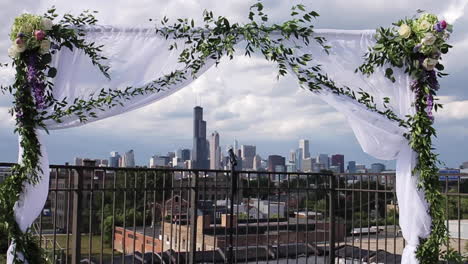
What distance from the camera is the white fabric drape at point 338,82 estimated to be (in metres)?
3.54

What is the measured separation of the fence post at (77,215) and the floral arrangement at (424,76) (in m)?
2.35

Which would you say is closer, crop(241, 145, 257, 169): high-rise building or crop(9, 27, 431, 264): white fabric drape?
crop(9, 27, 431, 264): white fabric drape

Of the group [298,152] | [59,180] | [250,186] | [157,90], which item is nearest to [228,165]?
[250,186]

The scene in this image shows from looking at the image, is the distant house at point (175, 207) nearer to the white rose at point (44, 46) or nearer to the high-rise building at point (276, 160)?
the white rose at point (44, 46)

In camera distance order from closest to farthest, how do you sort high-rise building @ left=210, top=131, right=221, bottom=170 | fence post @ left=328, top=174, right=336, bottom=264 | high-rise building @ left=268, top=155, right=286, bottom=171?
fence post @ left=328, top=174, right=336, bottom=264
high-rise building @ left=210, top=131, right=221, bottom=170
high-rise building @ left=268, top=155, right=286, bottom=171

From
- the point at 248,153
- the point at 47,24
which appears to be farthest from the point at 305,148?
the point at 47,24

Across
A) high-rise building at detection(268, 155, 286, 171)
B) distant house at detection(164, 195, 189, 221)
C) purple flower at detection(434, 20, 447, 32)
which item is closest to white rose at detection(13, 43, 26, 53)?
distant house at detection(164, 195, 189, 221)

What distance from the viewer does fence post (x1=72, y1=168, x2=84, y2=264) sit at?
3.56m

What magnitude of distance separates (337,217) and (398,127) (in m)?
2.03

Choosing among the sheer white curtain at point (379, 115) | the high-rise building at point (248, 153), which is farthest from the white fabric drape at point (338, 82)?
the high-rise building at point (248, 153)

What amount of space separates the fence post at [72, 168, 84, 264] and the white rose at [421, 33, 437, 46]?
274 cm

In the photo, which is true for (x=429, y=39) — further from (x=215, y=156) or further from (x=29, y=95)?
(x=215, y=156)

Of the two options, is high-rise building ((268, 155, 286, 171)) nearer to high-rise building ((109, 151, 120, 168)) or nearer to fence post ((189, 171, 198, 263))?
high-rise building ((109, 151, 120, 168))

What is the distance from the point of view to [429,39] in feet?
Result: 11.7
